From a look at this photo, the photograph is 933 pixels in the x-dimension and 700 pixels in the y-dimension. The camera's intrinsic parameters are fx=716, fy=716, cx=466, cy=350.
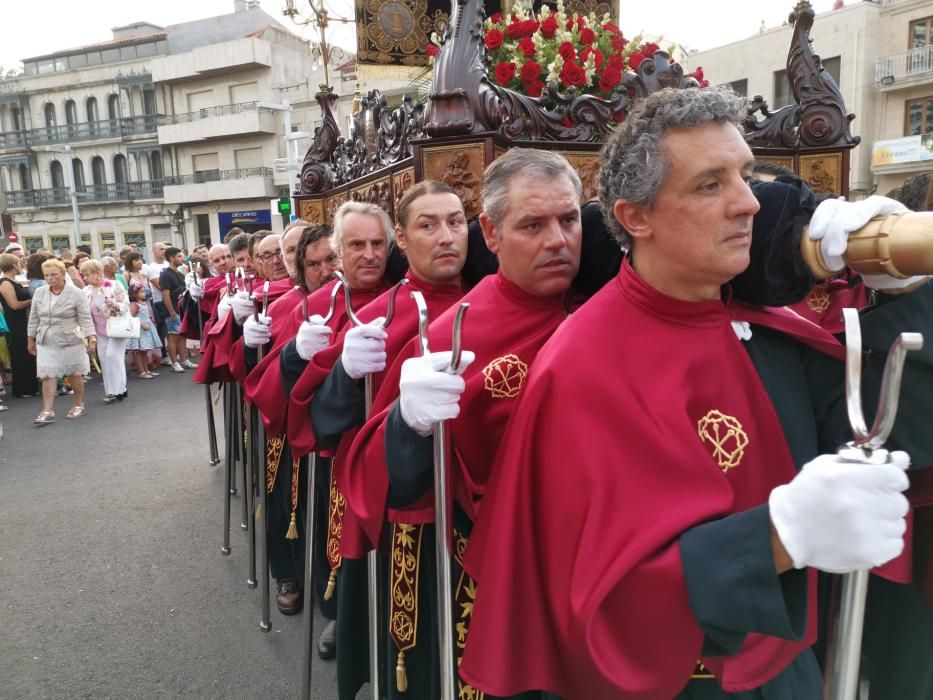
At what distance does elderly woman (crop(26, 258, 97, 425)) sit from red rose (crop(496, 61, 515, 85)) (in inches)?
295

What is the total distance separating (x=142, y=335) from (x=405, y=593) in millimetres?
11024

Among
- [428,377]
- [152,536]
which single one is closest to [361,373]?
[428,377]

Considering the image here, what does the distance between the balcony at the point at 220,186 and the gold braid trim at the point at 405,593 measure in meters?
32.2

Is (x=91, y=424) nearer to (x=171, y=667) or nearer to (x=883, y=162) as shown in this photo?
(x=171, y=667)

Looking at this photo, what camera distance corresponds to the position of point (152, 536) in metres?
5.27

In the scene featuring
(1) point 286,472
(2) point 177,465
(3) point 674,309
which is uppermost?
(3) point 674,309

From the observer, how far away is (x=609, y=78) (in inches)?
144

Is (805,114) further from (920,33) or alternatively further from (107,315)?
(920,33)

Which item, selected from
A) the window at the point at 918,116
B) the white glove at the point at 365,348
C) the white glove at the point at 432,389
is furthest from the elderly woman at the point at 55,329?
the window at the point at 918,116

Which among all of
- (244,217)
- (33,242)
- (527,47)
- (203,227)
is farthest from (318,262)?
(33,242)

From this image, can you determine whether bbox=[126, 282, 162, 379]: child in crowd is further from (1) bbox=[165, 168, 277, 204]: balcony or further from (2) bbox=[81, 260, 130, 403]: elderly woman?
(1) bbox=[165, 168, 277, 204]: balcony

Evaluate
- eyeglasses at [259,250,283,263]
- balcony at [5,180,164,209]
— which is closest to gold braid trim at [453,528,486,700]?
eyeglasses at [259,250,283,263]

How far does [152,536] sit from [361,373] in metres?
3.65

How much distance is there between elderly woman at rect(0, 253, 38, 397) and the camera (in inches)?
402
